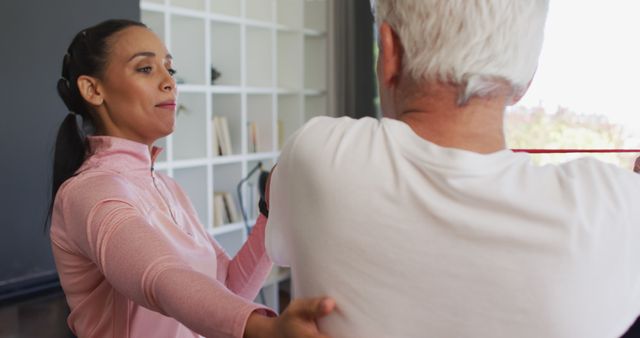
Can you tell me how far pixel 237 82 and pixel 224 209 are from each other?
805mm

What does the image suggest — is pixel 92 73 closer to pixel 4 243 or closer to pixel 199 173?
pixel 4 243

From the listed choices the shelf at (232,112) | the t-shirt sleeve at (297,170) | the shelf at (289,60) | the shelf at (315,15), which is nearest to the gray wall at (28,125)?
the shelf at (232,112)

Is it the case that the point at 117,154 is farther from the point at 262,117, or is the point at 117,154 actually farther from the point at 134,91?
the point at 262,117

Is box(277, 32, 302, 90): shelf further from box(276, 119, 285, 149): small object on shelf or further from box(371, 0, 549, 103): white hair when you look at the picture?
box(371, 0, 549, 103): white hair

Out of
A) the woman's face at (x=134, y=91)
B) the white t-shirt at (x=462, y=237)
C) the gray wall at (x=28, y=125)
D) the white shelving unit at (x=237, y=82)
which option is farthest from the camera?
the white shelving unit at (x=237, y=82)

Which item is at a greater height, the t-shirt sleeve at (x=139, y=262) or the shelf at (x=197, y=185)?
the t-shirt sleeve at (x=139, y=262)

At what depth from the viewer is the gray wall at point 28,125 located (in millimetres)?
2281

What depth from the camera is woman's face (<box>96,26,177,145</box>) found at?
1.42 meters

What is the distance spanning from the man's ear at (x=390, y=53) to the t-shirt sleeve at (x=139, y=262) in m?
0.35

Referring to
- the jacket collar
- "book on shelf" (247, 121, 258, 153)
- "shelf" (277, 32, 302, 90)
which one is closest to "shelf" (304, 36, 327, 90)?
"shelf" (277, 32, 302, 90)

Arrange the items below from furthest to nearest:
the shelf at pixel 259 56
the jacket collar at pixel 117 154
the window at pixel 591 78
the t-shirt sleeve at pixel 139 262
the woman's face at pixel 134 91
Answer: the shelf at pixel 259 56 → the window at pixel 591 78 → the woman's face at pixel 134 91 → the jacket collar at pixel 117 154 → the t-shirt sleeve at pixel 139 262

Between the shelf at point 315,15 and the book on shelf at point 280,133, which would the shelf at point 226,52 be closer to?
the book on shelf at point 280,133

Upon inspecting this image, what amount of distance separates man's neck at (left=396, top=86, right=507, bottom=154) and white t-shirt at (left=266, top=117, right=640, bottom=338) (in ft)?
0.10

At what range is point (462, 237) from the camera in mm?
666
